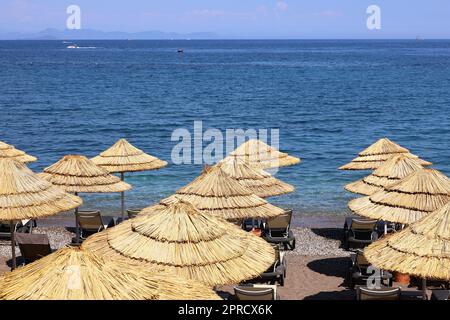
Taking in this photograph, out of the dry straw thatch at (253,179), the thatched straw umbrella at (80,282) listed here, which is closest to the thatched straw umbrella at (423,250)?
the thatched straw umbrella at (80,282)

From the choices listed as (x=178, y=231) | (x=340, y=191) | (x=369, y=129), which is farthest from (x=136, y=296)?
(x=369, y=129)

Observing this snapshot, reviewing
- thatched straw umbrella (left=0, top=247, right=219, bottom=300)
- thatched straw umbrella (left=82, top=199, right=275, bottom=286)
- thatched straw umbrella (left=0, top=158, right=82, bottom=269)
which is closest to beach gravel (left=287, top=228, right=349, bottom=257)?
thatched straw umbrella (left=0, top=158, right=82, bottom=269)

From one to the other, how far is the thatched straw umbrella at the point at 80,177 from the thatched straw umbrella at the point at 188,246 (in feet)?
19.8

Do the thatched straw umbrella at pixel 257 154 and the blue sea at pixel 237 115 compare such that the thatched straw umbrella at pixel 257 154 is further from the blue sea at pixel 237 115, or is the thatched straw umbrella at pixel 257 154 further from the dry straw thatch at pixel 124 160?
the blue sea at pixel 237 115

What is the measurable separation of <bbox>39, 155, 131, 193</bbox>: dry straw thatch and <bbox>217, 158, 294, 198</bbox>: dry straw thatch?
2.57 metres

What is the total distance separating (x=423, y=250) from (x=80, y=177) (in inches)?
329

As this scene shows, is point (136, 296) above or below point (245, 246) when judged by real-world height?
above

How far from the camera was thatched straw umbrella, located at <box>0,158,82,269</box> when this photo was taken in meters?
10.2

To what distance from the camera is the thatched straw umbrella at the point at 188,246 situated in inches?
301

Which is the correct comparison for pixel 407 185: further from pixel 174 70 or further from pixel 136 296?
Answer: pixel 174 70

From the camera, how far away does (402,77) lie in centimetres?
8581

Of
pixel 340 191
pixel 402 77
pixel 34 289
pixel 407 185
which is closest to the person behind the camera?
pixel 34 289

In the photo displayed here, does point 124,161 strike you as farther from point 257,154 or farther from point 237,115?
point 237,115
